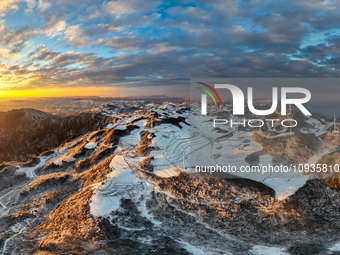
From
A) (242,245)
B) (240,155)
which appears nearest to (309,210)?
(242,245)

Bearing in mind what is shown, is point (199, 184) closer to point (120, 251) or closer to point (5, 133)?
point (120, 251)

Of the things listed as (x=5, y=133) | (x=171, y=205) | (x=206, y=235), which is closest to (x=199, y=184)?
(x=171, y=205)

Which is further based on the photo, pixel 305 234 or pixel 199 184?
pixel 199 184

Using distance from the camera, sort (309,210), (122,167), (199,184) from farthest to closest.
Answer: (122,167) < (199,184) < (309,210)

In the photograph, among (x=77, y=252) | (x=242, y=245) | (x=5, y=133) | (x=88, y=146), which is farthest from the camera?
(x=5, y=133)

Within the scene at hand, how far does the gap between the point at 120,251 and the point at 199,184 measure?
13.7 meters

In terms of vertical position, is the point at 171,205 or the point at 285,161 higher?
the point at 285,161

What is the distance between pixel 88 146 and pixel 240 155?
130ft

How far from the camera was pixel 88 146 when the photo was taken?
180 feet

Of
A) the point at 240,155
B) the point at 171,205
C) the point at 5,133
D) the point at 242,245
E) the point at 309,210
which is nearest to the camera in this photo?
the point at 242,245

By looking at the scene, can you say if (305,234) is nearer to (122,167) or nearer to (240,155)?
(240,155)

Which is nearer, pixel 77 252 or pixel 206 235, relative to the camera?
pixel 77 252

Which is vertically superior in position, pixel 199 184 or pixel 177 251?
pixel 199 184

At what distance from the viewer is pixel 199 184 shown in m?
27.7
